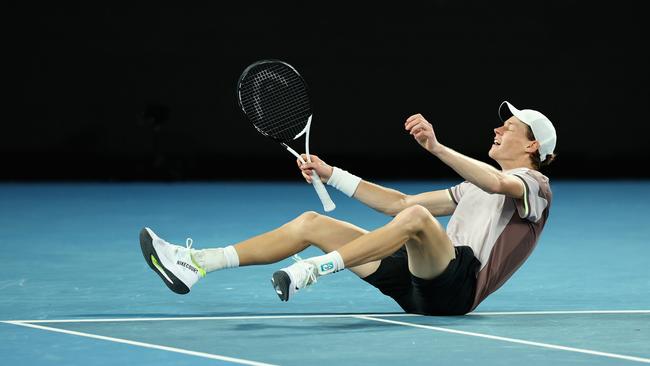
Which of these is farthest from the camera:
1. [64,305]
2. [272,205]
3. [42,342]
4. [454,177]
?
[454,177]

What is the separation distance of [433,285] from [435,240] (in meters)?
0.26

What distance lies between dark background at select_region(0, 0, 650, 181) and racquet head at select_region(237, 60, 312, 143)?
10.4m

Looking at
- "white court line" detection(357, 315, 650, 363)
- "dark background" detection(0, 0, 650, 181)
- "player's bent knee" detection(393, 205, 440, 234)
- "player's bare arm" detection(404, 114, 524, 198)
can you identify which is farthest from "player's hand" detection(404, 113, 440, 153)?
"dark background" detection(0, 0, 650, 181)

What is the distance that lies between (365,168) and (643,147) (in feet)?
13.4

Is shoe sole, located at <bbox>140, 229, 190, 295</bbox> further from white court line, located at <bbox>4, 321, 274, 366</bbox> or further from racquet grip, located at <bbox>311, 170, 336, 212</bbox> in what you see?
racquet grip, located at <bbox>311, 170, 336, 212</bbox>

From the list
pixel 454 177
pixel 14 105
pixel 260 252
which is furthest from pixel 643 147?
pixel 260 252

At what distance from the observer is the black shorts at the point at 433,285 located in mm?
5480

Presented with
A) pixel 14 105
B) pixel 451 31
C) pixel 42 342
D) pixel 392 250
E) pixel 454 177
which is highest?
pixel 451 31

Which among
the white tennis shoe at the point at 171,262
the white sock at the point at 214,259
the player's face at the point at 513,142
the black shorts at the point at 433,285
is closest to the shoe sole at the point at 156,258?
the white tennis shoe at the point at 171,262

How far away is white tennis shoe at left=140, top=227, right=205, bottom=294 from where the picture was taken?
5.62 meters

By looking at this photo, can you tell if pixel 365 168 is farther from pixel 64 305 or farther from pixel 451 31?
pixel 64 305

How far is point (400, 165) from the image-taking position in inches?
687

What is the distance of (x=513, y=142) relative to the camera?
5.75 metres

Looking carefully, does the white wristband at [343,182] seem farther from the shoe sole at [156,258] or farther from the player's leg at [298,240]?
the shoe sole at [156,258]
